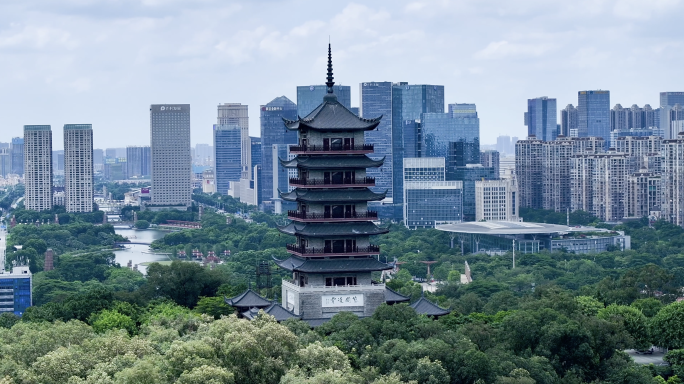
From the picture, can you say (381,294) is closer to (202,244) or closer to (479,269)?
(479,269)

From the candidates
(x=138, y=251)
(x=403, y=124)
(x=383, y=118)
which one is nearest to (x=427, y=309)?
(x=138, y=251)

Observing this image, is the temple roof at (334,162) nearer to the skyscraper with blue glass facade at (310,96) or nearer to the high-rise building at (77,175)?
the skyscraper with blue glass facade at (310,96)

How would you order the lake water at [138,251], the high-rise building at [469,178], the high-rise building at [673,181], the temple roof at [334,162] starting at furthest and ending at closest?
the high-rise building at [469,178]
the high-rise building at [673,181]
the lake water at [138,251]
the temple roof at [334,162]

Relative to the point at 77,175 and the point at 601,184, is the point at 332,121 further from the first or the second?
the point at 77,175

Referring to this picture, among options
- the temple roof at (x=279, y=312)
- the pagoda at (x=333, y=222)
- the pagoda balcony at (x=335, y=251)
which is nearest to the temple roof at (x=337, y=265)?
the pagoda at (x=333, y=222)

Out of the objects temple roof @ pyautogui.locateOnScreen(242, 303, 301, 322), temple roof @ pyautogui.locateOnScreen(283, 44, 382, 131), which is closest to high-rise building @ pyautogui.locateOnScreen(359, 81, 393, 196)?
temple roof @ pyautogui.locateOnScreen(283, 44, 382, 131)

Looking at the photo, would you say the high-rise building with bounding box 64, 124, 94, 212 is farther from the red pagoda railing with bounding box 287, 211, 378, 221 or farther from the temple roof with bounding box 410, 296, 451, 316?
the temple roof with bounding box 410, 296, 451, 316

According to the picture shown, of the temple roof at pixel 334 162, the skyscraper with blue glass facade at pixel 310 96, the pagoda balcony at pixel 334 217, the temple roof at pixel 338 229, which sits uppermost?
the skyscraper with blue glass facade at pixel 310 96
